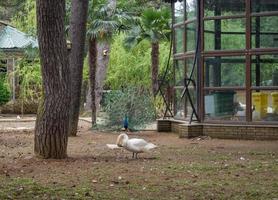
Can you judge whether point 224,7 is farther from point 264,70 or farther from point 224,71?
point 264,70

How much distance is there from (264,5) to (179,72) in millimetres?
3480

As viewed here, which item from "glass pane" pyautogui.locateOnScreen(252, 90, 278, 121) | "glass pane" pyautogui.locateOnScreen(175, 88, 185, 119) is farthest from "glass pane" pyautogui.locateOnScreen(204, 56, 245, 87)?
"glass pane" pyautogui.locateOnScreen(175, 88, 185, 119)

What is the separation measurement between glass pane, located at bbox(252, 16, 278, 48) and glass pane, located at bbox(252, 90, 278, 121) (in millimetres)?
1182

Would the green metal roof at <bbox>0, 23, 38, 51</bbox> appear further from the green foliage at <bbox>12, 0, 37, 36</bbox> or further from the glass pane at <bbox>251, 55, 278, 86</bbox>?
the glass pane at <bbox>251, 55, 278, 86</bbox>

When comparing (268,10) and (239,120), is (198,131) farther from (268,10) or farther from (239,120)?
(268,10)

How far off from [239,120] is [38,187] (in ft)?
27.4

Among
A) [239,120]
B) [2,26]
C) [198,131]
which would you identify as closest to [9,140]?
[198,131]

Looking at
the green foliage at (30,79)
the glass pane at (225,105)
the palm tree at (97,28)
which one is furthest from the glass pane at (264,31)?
the green foliage at (30,79)

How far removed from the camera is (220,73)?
52.2ft

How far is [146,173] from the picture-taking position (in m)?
9.28

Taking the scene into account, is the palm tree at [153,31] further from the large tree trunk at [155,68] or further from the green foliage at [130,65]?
the green foliage at [130,65]

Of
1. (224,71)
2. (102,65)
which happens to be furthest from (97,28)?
(102,65)

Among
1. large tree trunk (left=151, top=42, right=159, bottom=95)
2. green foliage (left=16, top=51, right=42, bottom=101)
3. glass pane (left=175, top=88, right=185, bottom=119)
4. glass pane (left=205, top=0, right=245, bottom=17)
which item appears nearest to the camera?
glass pane (left=205, top=0, right=245, bottom=17)

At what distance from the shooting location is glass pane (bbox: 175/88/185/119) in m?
17.4
